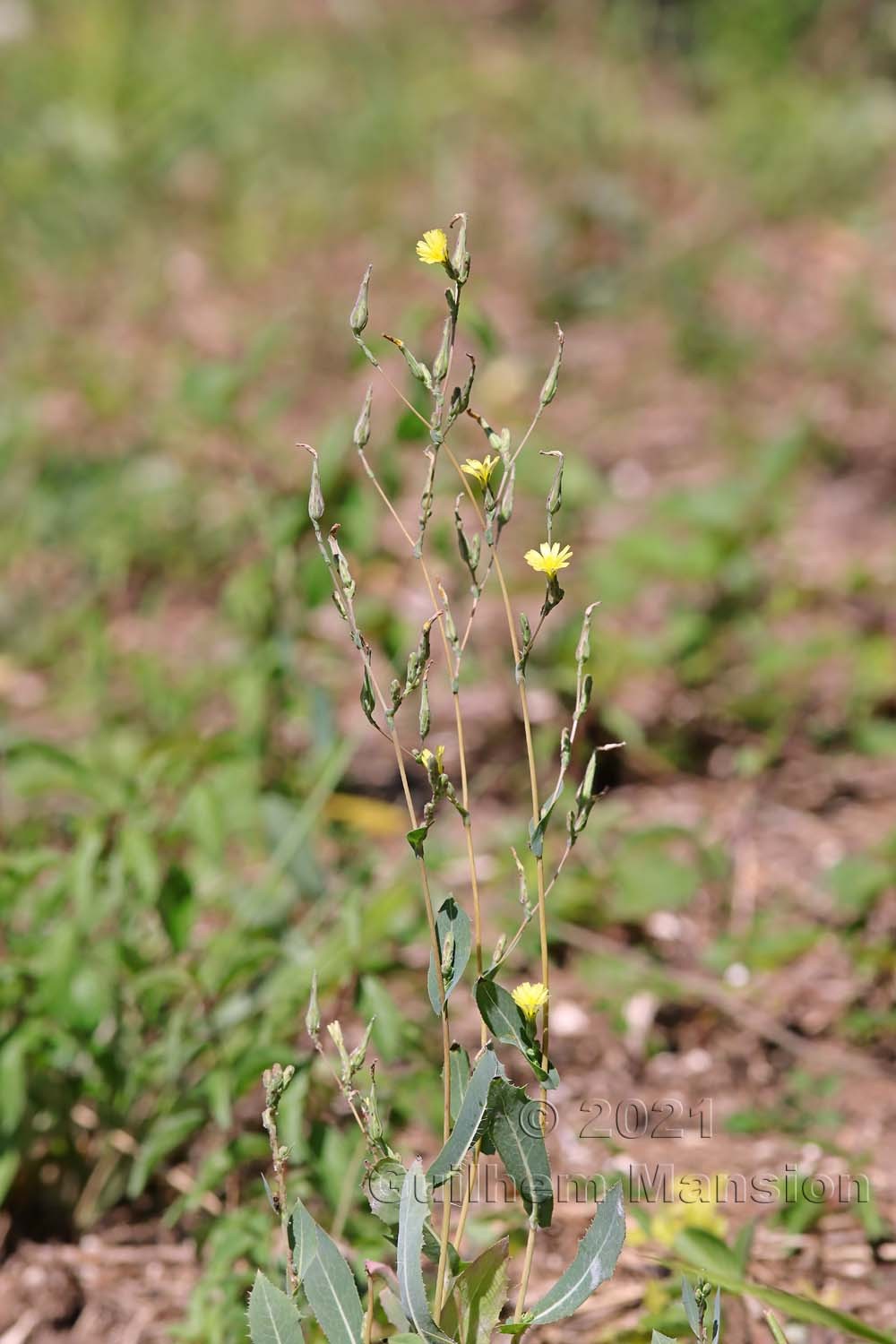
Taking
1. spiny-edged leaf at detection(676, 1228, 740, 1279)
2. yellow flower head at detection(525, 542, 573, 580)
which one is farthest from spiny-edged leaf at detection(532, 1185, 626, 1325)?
yellow flower head at detection(525, 542, 573, 580)

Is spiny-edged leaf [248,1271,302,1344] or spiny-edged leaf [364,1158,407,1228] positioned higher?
spiny-edged leaf [364,1158,407,1228]

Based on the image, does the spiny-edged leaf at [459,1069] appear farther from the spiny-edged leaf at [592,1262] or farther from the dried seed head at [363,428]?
the dried seed head at [363,428]

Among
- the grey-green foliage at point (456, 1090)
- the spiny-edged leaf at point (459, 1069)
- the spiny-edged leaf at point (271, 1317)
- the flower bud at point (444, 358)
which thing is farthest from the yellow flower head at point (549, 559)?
the spiny-edged leaf at point (271, 1317)

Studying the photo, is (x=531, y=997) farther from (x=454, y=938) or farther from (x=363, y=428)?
(x=363, y=428)

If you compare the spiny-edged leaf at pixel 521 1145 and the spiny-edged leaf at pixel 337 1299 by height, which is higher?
the spiny-edged leaf at pixel 521 1145

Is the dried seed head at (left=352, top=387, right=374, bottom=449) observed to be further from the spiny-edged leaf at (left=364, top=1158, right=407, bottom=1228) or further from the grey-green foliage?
the spiny-edged leaf at (left=364, top=1158, right=407, bottom=1228)

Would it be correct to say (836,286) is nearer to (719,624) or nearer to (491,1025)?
(719,624)
